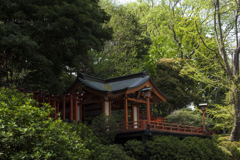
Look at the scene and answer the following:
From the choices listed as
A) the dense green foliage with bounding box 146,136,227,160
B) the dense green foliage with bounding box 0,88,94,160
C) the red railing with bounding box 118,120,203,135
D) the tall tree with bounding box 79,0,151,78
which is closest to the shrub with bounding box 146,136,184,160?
the dense green foliage with bounding box 146,136,227,160

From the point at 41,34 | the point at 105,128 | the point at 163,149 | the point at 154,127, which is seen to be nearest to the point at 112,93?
the point at 105,128

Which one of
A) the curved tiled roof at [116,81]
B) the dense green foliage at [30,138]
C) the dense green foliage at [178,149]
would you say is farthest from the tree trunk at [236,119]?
the dense green foliage at [30,138]

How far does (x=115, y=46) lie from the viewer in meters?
23.7

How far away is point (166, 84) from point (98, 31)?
13.6m

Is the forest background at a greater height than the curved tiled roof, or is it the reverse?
the forest background

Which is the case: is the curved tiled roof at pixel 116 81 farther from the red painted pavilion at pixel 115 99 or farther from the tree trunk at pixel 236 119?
the tree trunk at pixel 236 119

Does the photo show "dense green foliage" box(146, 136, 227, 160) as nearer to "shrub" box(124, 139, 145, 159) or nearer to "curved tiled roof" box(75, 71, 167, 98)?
"shrub" box(124, 139, 145, 159)

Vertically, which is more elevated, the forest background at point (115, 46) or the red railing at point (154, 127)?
the forest background at point (115, 46)

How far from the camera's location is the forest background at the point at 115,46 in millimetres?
11445

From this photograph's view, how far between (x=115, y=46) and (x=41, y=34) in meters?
12.3

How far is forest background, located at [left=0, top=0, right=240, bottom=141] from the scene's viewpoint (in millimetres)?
11445

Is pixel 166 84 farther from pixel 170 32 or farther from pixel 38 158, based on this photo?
pixel 38 158

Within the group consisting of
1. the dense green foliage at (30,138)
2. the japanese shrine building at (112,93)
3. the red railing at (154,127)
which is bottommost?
the red railing at (154,127)

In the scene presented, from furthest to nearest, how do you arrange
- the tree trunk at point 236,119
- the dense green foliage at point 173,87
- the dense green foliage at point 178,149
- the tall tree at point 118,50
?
the dense green foliage at point 173,87
the tall tree at point 118,50
the tree trunk at point 236,119
the dense green foliage at point 178,149
